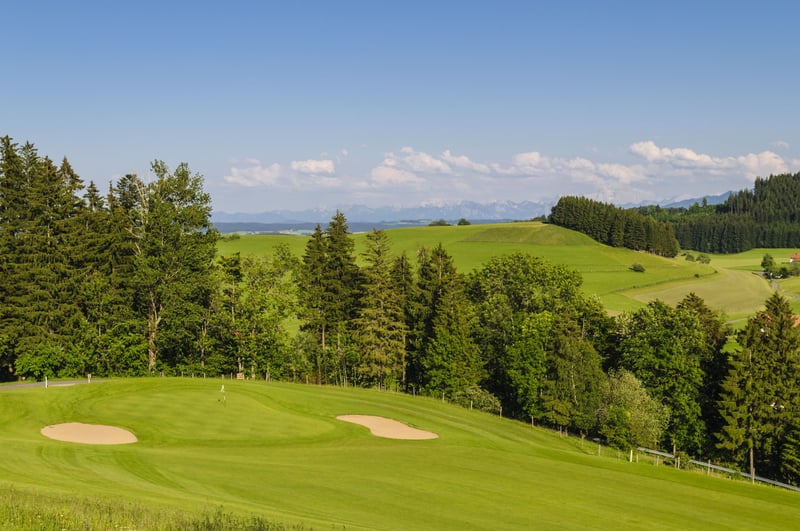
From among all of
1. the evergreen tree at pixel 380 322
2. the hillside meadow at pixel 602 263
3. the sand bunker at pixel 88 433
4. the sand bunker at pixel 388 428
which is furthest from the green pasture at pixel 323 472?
the hillside meadow at pixel 602 263

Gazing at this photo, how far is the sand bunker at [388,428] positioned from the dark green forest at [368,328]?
19.2 m

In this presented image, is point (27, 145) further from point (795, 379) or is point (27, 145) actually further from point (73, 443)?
point (795, 379)

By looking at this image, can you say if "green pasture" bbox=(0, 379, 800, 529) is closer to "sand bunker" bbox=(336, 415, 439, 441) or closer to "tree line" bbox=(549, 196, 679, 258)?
"sand bunker" bbox=(336, 415, 439, 441)

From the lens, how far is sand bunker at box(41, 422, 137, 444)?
34281mm

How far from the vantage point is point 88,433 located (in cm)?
3575

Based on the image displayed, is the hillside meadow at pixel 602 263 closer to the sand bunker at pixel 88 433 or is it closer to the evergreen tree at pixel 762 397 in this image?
the evergreen tree at pixel 762 397

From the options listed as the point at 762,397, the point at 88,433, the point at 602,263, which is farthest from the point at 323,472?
the point at 602,263

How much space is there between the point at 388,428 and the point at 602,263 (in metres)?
126

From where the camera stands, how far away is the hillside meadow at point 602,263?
129 metres

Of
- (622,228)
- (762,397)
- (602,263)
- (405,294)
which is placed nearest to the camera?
(762,397)

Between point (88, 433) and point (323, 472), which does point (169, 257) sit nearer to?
point (88, 433)

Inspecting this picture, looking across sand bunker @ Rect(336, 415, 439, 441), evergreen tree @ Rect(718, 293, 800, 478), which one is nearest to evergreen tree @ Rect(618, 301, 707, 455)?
evergreen tree @ Rect(718, 293, 800, 478)

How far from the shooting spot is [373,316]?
68250mm

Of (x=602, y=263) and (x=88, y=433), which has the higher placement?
(x=602, y=263)
